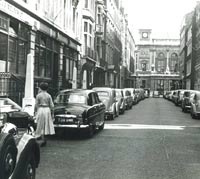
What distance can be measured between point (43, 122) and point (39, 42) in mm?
11930

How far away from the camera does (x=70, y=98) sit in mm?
13438

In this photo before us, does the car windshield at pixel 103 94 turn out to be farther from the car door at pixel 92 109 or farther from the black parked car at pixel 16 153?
the black parked car at pixel 16 153

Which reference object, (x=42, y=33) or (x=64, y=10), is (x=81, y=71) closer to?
(x=64, y=10)

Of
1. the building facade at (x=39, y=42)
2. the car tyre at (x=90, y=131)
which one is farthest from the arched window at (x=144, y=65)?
the car tyre at (x=90, y=131)

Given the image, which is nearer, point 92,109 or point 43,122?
point 43,122

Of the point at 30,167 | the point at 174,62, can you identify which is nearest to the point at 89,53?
the point at 30,167

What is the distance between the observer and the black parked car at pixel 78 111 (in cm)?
1204

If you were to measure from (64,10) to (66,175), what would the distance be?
21572mm

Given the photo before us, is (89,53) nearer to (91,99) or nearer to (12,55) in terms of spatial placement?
(12,55)

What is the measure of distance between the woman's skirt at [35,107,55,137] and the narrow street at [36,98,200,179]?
470 millimetres

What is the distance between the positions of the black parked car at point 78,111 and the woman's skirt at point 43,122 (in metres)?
1.65

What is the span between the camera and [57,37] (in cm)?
2508

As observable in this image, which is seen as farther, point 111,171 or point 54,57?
point 54,57

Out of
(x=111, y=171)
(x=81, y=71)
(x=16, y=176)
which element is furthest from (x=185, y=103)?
(x=16, y=176)
